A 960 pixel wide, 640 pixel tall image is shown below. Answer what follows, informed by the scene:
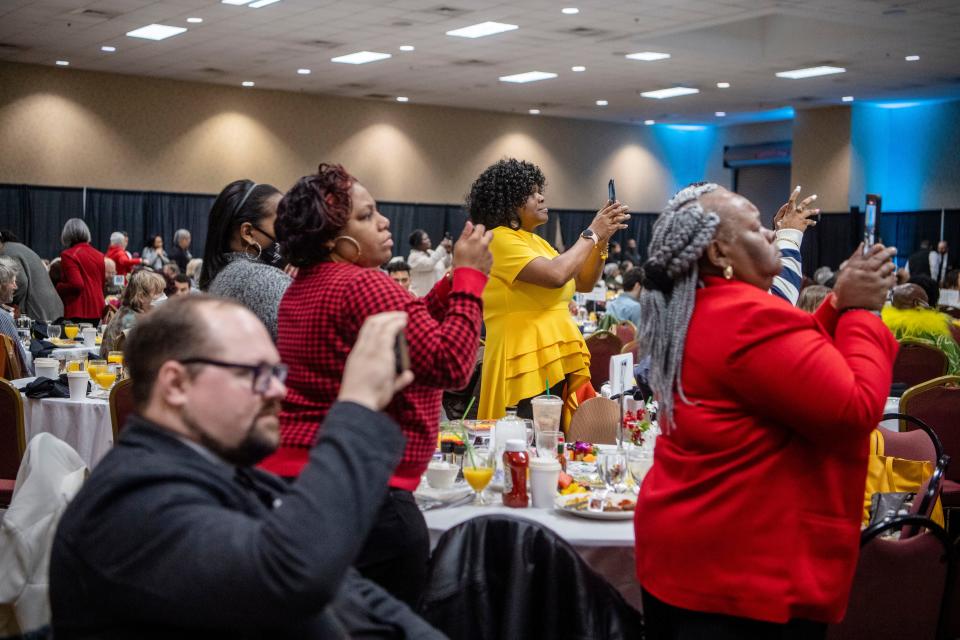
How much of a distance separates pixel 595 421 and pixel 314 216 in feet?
6.38

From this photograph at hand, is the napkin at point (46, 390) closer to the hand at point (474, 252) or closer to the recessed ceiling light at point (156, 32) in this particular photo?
the hand at point (474, 252)

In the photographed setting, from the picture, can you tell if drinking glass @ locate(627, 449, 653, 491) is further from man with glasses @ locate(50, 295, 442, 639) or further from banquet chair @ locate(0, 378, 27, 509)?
banquet chair @ locate(0, 378, 27, 509)

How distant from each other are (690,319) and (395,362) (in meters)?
0.72

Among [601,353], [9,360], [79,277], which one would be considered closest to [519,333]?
[601,353]

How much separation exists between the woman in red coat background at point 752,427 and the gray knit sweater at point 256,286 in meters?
1.44

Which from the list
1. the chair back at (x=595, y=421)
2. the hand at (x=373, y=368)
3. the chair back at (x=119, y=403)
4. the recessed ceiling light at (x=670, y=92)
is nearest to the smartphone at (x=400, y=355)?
the hand at (x=373, y=368)

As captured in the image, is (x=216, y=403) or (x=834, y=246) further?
(x=834, y=246)

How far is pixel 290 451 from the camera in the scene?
211cm

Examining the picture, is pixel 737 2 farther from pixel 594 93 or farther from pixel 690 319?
pixel 690 319

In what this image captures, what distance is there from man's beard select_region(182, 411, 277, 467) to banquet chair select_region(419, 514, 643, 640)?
2.51ft

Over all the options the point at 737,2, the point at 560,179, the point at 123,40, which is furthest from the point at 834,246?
the point at 123,40

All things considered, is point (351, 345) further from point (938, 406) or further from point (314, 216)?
point (938, 406)

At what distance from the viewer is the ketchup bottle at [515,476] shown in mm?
2781

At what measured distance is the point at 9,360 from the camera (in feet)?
18.9
